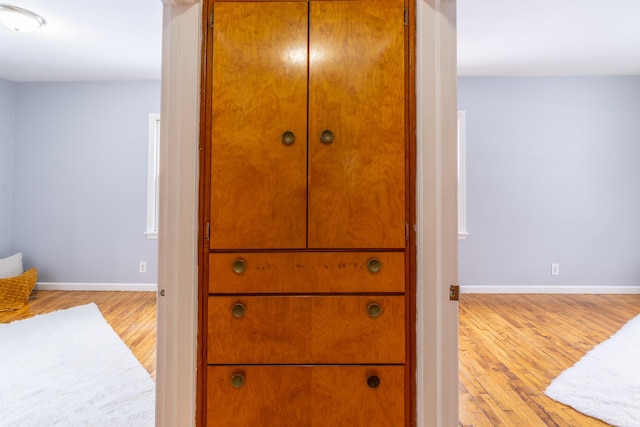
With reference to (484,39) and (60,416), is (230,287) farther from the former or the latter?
(484,39)

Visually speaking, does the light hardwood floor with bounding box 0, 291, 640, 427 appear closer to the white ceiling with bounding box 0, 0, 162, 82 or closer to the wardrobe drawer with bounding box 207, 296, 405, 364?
the wardrobe drawer with bounding box 207, 296, 405, 364

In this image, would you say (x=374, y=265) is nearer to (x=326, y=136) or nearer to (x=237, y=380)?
(x=326, y=136)

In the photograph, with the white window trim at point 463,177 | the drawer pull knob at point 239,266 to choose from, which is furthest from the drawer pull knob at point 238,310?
the white window trim at point 463,177

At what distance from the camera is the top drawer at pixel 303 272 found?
1161 mm

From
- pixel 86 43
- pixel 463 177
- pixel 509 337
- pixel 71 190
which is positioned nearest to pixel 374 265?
pixel 509 337

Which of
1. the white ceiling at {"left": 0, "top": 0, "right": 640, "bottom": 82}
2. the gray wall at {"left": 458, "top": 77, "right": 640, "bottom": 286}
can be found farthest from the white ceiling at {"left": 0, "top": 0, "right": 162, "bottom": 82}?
the gray wall at {"left": 458, "top": 77, "right": 640, "bottom": 286}

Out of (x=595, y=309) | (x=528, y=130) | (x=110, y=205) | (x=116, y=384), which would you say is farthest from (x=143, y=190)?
(x=595, y=309)

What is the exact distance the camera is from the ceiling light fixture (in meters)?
2.68

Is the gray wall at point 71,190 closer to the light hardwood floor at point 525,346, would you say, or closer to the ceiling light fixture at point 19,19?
the ceiling light fixture at point 19,19

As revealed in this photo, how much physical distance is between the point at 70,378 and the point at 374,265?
2.07m

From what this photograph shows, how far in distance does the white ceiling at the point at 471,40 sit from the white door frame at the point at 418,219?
193 centimetres

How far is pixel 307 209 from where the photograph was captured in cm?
116

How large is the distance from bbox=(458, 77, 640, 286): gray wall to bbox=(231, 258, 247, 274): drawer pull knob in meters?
3.57

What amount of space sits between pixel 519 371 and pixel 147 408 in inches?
86.0
